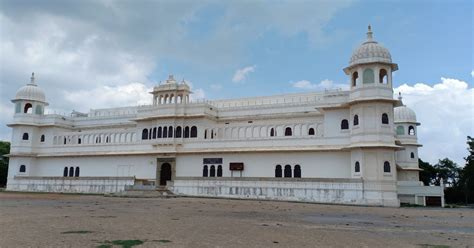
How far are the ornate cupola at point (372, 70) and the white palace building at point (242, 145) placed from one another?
0.09 m

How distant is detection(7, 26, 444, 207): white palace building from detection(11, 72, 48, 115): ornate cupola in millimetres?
132

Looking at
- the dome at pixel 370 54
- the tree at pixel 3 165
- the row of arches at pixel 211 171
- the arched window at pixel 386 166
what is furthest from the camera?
the tree at pixel 3 165

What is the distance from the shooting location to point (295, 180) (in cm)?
3503

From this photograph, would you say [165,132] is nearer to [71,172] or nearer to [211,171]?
[211,171]

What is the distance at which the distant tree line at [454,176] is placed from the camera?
4904cm

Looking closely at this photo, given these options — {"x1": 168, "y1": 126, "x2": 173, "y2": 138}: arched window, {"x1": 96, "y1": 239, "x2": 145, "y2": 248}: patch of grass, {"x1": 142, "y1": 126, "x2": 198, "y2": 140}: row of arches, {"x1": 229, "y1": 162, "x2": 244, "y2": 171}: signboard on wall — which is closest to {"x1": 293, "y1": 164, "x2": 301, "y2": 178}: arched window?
{"x1": 229, "y1": 162, "x2": 244, "y2": 171}: signboard on wall

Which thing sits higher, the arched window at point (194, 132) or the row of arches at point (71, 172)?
the arched window at point (194, 132)

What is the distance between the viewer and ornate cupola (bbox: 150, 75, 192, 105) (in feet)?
152

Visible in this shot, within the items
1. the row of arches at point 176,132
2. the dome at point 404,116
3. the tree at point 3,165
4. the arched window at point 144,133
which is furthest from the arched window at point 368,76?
the tree at point 3,165

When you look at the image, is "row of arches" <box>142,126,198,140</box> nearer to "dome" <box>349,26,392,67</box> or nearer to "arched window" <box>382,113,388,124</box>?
"dome" <box>349,26,392,67</box>

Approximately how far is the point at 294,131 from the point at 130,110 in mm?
25362

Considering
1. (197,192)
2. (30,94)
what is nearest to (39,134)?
(30,94)

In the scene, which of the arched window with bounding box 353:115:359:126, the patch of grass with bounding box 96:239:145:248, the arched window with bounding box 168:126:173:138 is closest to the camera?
the patch of grass with bounding box 96:239:145:248

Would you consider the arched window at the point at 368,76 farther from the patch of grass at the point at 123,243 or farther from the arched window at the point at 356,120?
the patch of grass at the point at 123,243
